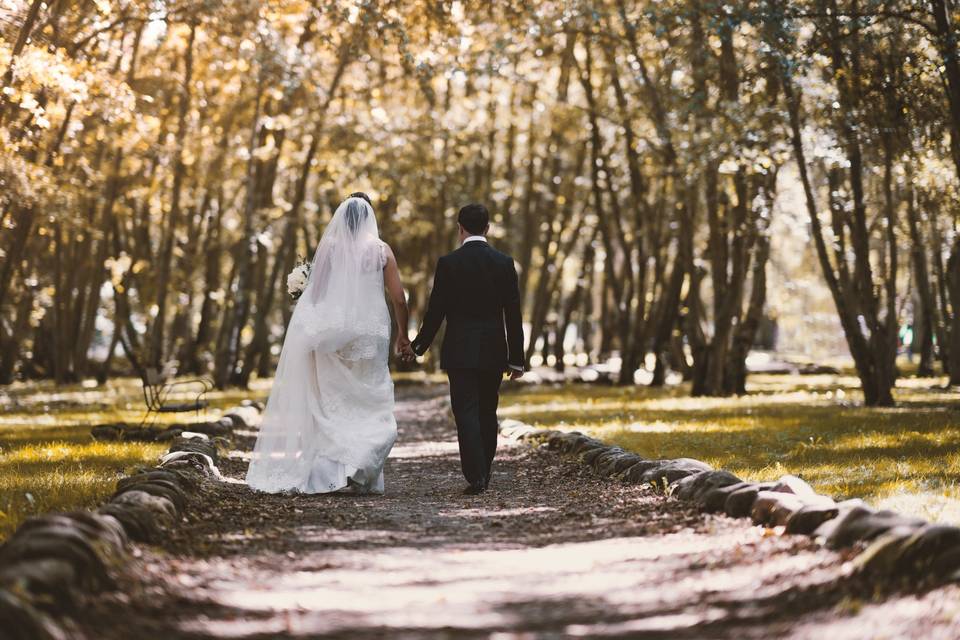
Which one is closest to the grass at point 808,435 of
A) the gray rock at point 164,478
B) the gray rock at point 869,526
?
the gray rock at point 869,526

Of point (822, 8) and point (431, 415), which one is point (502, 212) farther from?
point (822, 8)

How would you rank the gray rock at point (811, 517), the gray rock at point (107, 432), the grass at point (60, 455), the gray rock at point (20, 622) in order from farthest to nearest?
the gray rock at point (107, 432), the grass at point (60, 455), the gray rock at point (811, 517), the gray rock at point (20, 622)

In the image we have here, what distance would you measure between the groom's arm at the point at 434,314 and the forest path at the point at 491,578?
4.72 feet

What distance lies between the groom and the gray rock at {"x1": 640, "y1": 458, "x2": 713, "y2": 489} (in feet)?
4.69

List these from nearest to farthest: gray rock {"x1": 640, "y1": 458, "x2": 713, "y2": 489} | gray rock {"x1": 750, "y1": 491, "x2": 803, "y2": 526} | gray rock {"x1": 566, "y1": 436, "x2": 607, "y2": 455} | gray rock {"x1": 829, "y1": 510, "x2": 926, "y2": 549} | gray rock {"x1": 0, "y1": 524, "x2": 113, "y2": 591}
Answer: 1. gray rock {"x1": 0, "y1": 524, "x2": 113, "y2": 591}
2. gray rock {"x1": 829, "y1": 510, "x2": 926, "y2": 549}
3. gray rock {"x1": 750, "y1": 491, "x2": 803, "y2": 526}
4. gray rock {"x1": 640, "y1": 458, "x2": 713, "y2": 489}
5. gray rock {"x1": 566, "y1": 436, "x2": 607, "y2": 455}

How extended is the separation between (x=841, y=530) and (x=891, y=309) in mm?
18509

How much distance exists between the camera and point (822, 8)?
14.8 meters

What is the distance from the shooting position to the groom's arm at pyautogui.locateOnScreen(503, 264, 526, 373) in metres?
9.73

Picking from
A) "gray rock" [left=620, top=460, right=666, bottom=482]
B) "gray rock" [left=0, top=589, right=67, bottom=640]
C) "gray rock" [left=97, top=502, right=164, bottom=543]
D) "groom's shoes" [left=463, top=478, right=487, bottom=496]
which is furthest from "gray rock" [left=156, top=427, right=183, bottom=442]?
"gray rock" [left=0, top=589, right=67, bottom=640]

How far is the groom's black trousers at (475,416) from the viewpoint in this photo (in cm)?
948

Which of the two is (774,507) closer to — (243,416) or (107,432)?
(107,432)

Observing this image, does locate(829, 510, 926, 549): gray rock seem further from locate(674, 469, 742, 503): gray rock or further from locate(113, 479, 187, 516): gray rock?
locate(113, 479, 187, 516): gray rock

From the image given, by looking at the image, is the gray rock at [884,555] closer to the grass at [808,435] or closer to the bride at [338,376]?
the grass at [808,435]

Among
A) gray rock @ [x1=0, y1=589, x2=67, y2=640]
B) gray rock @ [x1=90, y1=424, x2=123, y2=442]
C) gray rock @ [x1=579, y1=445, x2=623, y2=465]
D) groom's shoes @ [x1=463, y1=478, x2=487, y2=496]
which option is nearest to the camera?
gray rock @ [x1=0, y1=589, x2=67, y2=640]
